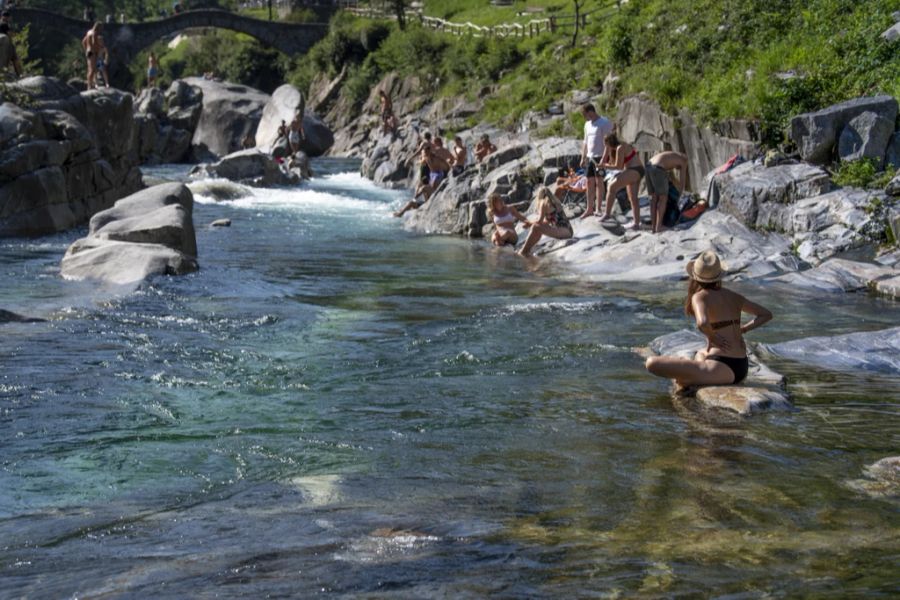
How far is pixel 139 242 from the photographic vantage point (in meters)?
16.5

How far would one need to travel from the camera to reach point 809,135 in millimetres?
17812

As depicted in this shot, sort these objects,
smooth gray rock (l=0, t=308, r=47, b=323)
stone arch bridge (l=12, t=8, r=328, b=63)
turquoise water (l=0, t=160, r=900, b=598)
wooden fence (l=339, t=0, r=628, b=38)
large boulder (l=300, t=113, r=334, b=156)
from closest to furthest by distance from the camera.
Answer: turquoise water (l=0, t=160, r=900, b=598) → smooth gray rock (l=0, t=308, r=47, b=323) → wooden fence (l=339, t=0, r=628, b=38) → large boulder (l=300, t=113, r=334, b=156) → stone arch bridge (l=12, t=8, r=328, b=63)

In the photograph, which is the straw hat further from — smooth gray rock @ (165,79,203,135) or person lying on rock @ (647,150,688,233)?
smooth gray rock @ (165,79,203,135)

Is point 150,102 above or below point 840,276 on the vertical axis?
above

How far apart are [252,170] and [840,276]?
24459mm

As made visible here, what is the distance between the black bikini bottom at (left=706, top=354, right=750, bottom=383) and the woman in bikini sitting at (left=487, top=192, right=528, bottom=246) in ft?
39.0

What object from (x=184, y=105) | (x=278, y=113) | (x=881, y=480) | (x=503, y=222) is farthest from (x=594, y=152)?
(x=184, y=105)

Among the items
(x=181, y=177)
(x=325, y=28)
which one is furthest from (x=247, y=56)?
(x=181, y=177)

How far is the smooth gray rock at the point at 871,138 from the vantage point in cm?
1717

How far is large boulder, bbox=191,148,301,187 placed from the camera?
3580 cm

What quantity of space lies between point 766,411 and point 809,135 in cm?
1064

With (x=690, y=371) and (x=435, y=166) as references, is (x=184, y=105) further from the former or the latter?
(x=690, y=371)

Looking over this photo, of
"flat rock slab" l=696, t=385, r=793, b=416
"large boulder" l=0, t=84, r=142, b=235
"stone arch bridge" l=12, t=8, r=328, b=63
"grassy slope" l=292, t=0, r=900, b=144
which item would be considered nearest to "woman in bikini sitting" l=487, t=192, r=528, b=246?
"grassy slope" l=292, t=0, r=900, b=144

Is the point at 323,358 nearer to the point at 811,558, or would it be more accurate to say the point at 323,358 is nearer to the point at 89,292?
the point at 89,292
